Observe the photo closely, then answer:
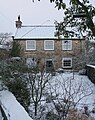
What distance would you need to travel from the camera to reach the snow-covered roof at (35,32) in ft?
132

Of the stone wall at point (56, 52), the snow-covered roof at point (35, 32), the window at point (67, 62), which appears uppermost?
the snow-covered roof at point (35, 32)

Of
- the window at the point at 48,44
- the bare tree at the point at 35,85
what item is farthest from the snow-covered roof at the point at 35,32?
the bare tree at the point at 35,85

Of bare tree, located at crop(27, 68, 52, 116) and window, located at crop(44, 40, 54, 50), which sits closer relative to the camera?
bare tree, located at crop(27, 68, 52, 116)

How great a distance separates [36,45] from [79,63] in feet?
23.0

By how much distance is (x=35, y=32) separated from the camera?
41531 millimetres

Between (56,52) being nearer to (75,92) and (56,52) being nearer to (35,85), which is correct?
(75,92)

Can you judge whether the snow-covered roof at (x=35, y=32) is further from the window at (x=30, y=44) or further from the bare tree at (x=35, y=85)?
the bare tree at (x=35, y=85)

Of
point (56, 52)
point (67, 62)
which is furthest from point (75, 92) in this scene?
point (56, 52)

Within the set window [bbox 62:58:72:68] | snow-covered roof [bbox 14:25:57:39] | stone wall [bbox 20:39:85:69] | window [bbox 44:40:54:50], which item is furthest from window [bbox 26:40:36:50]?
window [bbox 62:58:72:68]

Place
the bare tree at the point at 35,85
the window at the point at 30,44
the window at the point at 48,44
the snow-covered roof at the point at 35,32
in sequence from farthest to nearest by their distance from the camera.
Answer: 1. the snow-covered roof at the point at 35,32
2. the window at the point at 30,44
3. the window at the point at 48,44
4. the bare tree at the point at 35,85

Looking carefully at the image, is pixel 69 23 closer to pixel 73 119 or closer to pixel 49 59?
pixel 73 119

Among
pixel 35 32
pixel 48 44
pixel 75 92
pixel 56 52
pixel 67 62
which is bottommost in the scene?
pixel 67 62

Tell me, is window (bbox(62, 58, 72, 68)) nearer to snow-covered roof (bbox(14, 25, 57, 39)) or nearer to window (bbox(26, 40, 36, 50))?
snow-covered roof (bbox(14, 25, 57, 39))

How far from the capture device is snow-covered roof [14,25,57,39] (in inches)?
1582
